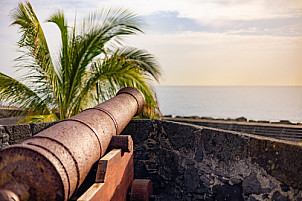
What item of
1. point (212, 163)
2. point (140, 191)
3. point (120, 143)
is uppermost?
point (120, 143)

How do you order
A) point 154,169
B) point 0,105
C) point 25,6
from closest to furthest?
point 154,169
point 0,105
point 25,6

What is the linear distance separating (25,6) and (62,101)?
2.30 metres

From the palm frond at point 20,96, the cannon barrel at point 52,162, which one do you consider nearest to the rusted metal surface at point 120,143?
the cannon barrel at point 52,162

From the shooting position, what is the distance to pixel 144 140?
500 centimetres

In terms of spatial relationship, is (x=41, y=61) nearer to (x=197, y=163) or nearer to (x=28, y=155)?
(x=197, y=163)

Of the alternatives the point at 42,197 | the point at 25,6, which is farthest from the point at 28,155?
the point at 25,6

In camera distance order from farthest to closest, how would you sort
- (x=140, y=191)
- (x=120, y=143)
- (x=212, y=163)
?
1. (x=212, y=163)
2. (x=140, y=191)
3. (x=120, y=143)

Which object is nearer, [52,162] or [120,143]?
[52,162]

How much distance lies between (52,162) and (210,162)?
86.5 inches

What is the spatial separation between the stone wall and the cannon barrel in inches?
59.5

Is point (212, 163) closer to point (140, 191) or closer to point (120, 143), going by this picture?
point (140, 191)

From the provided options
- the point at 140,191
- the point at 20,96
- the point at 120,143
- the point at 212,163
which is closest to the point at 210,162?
the point at 212,163

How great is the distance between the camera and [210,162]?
3.83 m

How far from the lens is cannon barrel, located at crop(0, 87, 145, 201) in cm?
221
